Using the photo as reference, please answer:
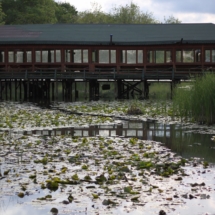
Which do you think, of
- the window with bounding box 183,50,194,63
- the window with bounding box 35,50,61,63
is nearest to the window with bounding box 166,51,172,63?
the window with bounding box 183,50,194,63

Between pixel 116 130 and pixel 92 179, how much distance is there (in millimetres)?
7516

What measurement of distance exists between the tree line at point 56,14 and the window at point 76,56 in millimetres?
20156

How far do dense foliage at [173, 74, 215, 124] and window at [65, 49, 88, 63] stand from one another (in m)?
18.7

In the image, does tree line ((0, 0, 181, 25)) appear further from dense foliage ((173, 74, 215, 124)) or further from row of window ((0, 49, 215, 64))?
dense foliage ((173, 74, 215, 124))

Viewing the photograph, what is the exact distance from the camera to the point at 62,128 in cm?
1769

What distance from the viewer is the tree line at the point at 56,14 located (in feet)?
203

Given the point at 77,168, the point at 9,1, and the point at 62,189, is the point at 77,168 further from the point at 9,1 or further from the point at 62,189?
the point at 9,1

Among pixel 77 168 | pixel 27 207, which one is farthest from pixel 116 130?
pixel 27 207

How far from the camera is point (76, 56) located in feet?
124

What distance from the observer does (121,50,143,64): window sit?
37094 mm

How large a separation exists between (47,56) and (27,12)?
2563cm

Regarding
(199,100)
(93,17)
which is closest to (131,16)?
(93,17)

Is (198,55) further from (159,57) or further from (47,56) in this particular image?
(47,56)

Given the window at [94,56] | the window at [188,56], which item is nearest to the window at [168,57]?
the window at [188,56]
